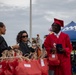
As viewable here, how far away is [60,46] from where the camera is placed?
7934 millimetres

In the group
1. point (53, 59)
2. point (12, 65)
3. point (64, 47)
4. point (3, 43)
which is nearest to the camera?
point (12, 65)

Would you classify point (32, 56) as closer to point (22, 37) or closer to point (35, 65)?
point (35, 65)

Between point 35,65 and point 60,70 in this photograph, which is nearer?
point 35,65

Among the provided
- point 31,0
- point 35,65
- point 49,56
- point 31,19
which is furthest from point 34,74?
point 31,0

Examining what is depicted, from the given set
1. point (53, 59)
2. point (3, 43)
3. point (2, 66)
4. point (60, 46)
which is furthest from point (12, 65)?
point (60, 46)

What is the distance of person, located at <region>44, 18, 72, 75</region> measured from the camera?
26.2 ft

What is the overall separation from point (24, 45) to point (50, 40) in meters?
1.08

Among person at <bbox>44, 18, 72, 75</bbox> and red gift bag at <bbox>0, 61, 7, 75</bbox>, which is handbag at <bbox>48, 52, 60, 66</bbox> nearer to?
person at <bbox>44, 18, 72, 75</bbox>

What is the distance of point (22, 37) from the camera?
7426 millimetres

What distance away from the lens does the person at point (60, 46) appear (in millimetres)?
7992

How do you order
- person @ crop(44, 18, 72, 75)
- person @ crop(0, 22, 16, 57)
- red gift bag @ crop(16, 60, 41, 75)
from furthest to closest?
1. person @ crop(44, 18, 72, 75)
2. person @ crop(0, 22, 16, 57)
3. red gift bag @ crop(16, 60, 41, 75)

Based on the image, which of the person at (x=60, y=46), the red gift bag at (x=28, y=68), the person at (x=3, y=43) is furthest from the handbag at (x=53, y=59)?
the red gift bag at (x=28, y=68)

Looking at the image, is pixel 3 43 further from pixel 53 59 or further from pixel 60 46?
pixel 60 46

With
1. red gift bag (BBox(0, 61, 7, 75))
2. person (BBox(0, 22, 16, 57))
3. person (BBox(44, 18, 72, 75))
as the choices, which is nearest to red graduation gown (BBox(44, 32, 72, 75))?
person (BBox(44, 18, 72, 75))
